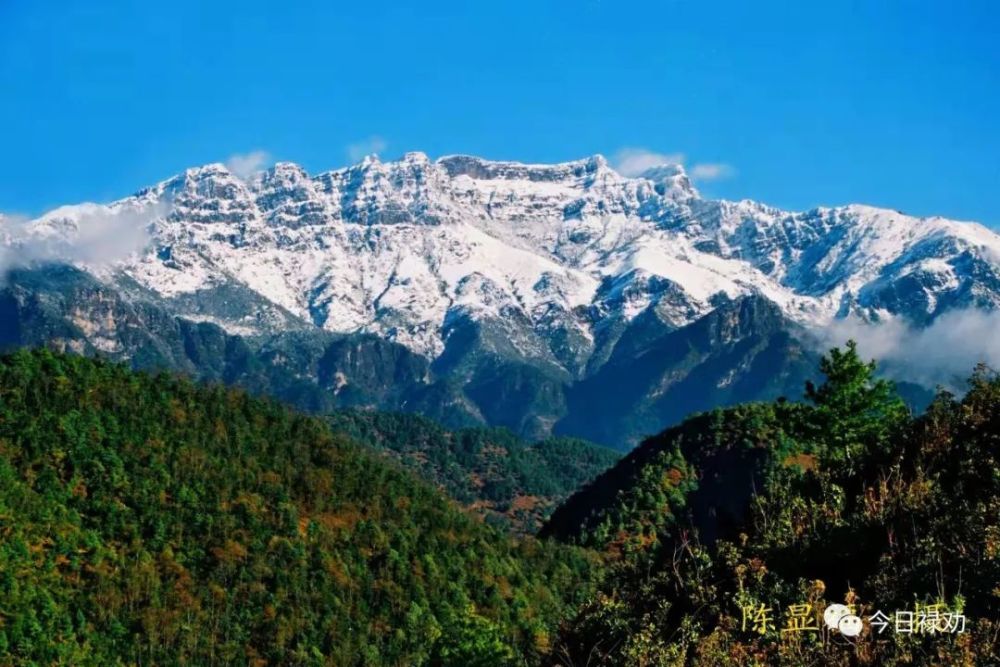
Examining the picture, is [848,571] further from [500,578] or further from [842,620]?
[500,578]

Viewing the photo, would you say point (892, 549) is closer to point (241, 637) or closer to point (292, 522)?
point (241, 637)

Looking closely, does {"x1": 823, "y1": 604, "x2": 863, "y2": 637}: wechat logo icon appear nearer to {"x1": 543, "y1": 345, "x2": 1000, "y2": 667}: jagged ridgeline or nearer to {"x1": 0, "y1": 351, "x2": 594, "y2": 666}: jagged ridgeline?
{"x1": 543, "y1": 345, "x2": 1000, "y2": 667}: jagged ridgeline

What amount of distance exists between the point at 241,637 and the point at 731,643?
145753mm

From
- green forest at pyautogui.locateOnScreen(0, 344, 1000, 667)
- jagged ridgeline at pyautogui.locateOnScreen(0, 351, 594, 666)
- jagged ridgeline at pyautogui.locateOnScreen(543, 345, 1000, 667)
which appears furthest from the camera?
jagged ridgeline at pyautogui.locateOnScreen(0, 351, 594, 666)

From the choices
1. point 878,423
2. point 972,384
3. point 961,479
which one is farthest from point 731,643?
point 878,423

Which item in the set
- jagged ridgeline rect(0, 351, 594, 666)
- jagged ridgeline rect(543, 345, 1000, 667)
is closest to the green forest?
jagged ridgeline rect(543, 345, 1000, 667)

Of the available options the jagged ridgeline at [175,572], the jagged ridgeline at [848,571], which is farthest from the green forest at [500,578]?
the jagged ridgeline at [175,572]

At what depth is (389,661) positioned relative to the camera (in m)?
173

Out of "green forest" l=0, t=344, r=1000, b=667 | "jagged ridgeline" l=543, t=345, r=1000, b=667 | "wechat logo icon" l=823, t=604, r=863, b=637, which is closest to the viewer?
"wechat logo icon" l=823, t=604, r=863, b=637

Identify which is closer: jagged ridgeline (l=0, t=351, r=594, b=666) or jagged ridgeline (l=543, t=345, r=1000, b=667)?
jagged ridgeline (l=543, t=345, r=1000, b=667)

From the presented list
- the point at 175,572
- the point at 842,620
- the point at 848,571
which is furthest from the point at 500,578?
the point at 842,620

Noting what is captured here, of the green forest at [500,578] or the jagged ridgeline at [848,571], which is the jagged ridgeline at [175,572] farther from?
the jagged ridgeline at [848,571]

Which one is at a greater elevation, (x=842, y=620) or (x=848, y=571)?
(x=848, y=571)

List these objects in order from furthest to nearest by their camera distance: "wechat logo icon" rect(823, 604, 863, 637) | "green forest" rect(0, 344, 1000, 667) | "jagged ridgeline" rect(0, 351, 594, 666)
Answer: "jagged ridgeline" rect(0, 351, 594, 666), "green forest" rect(0, 344, 1000, 667), "wechat logo icon" rect(823, 604, 863, 637)
